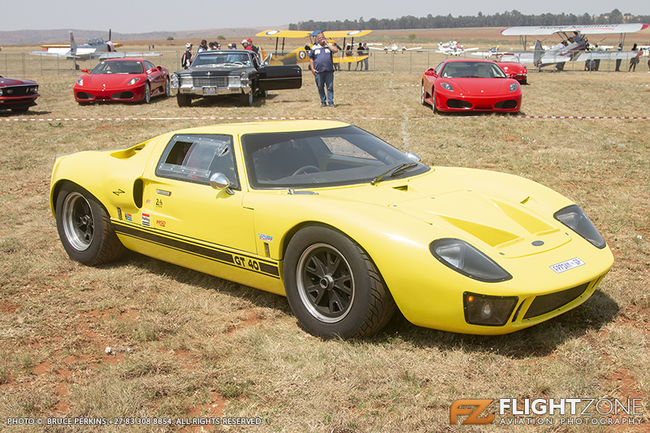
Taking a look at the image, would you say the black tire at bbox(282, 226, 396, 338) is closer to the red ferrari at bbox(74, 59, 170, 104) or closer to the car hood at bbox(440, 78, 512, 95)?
the car hood at bbox(440, 78, 512, 95)

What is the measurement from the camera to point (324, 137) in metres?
4.39

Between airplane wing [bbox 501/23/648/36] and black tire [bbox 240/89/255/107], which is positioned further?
airplane wing [bbox 501/23/648/36]

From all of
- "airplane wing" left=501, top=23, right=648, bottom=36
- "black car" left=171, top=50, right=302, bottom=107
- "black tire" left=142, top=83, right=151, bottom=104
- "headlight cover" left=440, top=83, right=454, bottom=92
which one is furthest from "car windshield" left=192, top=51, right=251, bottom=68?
"airplane wing" left=501, top=23, right=648, bottom=36

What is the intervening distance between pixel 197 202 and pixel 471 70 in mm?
10820

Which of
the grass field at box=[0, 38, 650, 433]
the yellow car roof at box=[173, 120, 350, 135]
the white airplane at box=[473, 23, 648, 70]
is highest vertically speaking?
the white airplane at box=[473, 23, 648, 70]

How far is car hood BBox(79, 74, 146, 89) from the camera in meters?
16.0

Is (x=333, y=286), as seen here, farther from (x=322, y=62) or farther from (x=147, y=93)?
(x=147, y=93)

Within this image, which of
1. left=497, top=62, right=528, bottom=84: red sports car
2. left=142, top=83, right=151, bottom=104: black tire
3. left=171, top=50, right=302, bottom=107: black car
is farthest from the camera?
left=497, top=62, right=528, bottom=84: red sports car

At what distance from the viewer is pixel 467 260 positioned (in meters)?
3.08

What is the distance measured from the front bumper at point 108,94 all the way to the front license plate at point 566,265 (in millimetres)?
14758

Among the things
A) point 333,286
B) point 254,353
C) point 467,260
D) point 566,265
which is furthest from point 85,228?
point 566,265

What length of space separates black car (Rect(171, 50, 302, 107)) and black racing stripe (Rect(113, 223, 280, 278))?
10700 millimetres

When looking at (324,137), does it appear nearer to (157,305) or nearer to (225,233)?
(225,233)

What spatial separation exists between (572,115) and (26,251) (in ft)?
39.2
